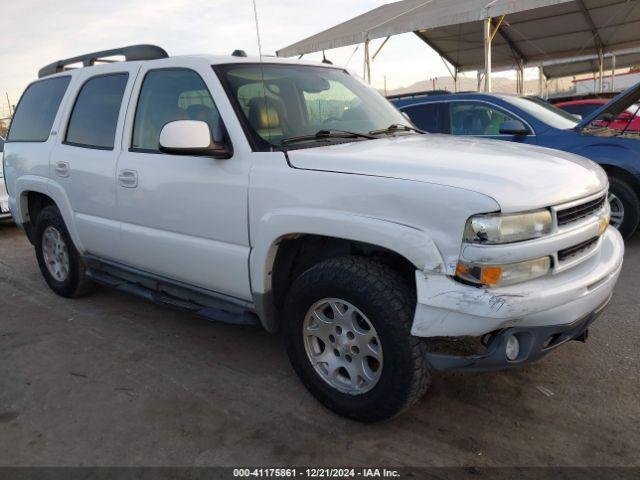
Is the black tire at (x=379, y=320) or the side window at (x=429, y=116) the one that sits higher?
the side window at (x=429, y=116)

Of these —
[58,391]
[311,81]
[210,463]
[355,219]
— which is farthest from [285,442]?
[311,81]

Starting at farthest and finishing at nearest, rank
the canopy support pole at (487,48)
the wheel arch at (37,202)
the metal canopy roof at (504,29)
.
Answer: the metal canopy roof at (504,29) → the canopy support pole at (487,48) → the wheel arch at (37,202)

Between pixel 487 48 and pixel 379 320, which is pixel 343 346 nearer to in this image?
pixel 379 320

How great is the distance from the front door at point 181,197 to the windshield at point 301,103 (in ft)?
0.62

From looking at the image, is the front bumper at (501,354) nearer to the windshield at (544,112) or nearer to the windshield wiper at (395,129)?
the windshield wiper at (395,129)

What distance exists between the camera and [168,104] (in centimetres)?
360

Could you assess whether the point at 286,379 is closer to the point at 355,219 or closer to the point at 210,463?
the point at 210,463

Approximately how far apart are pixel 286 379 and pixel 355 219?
4.10 ft

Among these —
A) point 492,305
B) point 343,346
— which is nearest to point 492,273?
point 492,305

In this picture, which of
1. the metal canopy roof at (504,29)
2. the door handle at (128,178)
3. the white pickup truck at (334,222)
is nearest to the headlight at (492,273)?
the white pickup truck at (334,222)

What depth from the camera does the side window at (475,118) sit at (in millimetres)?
6594

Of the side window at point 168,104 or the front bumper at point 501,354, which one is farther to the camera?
the side window at point 168,104

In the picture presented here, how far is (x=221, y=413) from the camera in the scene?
2939 mm

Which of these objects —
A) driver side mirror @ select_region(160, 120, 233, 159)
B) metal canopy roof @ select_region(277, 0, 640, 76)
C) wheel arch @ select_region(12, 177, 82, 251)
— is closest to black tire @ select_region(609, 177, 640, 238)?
driver side mirror @ select_region(160, 120, 233, 159)
